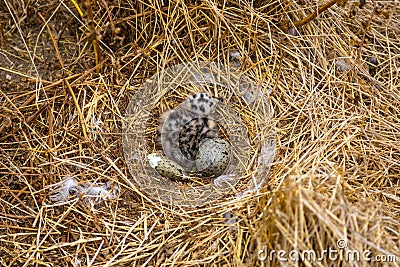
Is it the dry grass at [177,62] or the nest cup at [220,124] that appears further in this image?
the nest cup at [220,124]

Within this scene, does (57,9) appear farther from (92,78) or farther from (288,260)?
(288,260)

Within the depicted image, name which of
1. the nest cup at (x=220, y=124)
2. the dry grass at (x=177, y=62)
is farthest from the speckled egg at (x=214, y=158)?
the dry grass at (x=177, y=62)

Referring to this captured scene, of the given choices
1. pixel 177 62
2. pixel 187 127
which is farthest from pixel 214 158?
pixel 177 62

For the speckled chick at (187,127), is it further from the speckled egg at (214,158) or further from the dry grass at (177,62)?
the dry grass at (177,62)

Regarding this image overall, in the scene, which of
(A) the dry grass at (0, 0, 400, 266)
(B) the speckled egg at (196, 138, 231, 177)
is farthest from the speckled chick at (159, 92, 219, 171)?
(A) the dry grass at (0, 0, 400, 266)

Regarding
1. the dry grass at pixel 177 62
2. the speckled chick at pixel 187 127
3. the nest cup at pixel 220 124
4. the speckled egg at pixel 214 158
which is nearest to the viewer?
the dry grass at pixel 177 62

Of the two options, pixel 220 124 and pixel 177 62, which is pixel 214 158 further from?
pixel 177 62
